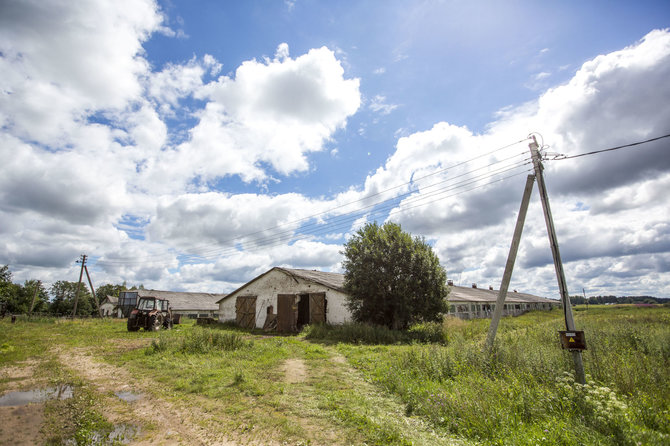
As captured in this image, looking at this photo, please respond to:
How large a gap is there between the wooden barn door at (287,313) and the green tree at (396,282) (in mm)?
4774

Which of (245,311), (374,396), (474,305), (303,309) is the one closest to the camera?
(374,396)

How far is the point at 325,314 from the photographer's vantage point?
20.0m

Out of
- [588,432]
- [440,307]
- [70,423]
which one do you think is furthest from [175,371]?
[440,307]

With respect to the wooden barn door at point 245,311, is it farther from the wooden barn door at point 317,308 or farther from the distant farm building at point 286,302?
the wooden barn door at point 317,308

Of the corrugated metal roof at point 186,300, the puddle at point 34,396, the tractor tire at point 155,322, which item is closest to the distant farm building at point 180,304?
the corrugated metal roof at point 186,300

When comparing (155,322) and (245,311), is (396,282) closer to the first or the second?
(245,311)

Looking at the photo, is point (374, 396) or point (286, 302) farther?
point (286, 302)

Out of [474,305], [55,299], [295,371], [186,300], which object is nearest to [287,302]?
[295,371]

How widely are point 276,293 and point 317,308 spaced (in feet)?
12.6

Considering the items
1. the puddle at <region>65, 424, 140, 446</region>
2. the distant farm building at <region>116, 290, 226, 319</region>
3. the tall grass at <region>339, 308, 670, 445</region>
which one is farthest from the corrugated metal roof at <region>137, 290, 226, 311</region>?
the puddle at <region>65, 424, 140, 446</region>

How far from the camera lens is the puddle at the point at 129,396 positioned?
589 cm

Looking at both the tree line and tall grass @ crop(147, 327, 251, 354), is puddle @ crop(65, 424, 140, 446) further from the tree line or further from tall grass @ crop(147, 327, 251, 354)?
the tree line

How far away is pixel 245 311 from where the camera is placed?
2391cm

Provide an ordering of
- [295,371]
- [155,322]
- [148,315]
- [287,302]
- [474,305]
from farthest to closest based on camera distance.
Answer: [474,305] → [287,302] → [155,322] → [148,315] → [295,371]
